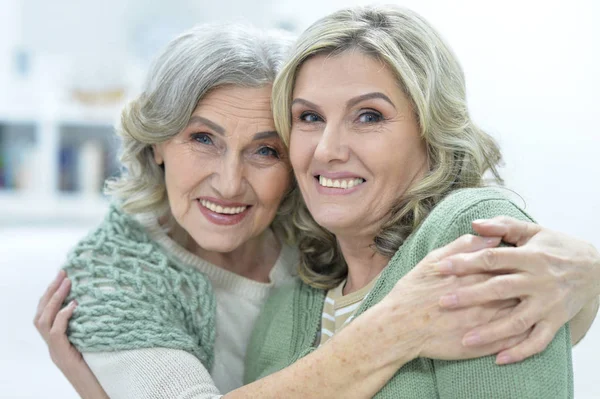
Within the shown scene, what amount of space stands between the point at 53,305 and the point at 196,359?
15.9 inches

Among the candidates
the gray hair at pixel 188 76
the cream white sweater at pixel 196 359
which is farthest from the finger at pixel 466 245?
the gray hair at pixel 188 76

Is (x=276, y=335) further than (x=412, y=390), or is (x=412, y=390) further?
(x=276, y=335)

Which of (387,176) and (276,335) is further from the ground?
(387,176)

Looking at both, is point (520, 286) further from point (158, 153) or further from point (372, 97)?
point (158, 153)

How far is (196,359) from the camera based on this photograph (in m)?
1.64

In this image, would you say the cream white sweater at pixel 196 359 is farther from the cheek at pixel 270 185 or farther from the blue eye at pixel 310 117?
the blue eye at pixel 310 117

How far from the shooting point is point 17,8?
445 centimetres

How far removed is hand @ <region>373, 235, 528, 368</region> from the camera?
1.22 metres

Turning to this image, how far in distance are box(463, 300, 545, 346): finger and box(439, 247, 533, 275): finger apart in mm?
70

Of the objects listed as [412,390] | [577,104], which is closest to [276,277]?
[412,390]

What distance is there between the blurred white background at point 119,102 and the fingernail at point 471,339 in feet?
2.39

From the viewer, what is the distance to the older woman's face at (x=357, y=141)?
1461mm

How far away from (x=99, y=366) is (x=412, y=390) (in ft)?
2.46

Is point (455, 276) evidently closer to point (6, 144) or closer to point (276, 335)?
point (276, 335)
